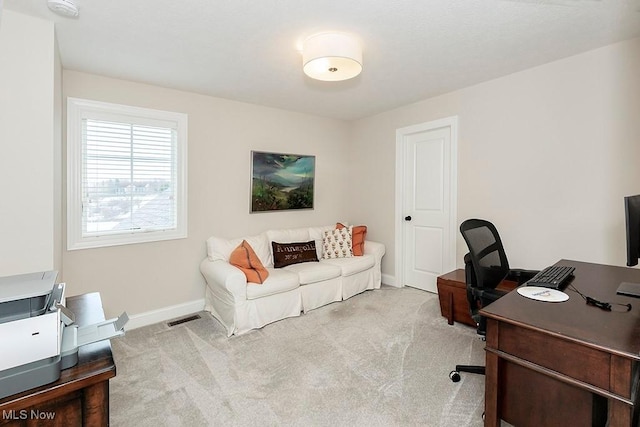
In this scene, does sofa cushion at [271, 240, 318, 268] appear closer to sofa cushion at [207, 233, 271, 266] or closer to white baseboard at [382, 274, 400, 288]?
sofa cushion at [207, 233, 271, 266]

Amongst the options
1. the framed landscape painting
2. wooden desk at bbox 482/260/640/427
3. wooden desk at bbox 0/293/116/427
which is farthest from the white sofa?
wooden desk at bbox 482/260/640/427

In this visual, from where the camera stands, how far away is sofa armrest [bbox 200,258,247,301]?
2.82 m

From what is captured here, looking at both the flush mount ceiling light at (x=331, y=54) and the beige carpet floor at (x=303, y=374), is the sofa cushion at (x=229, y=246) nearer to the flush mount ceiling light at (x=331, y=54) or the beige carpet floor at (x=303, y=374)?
the beige carpet floor at (x=303, y=374)

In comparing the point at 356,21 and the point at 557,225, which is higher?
the point at 356,21

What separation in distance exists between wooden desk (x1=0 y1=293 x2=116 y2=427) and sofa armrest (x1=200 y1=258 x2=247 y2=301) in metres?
1.69

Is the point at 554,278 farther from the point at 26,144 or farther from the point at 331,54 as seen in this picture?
the point at 26,144

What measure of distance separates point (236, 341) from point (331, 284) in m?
1.27

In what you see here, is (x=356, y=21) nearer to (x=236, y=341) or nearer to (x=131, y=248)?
(x=236, y=341)

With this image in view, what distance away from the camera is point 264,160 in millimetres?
3904

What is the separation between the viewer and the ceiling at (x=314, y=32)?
1898 millimetres

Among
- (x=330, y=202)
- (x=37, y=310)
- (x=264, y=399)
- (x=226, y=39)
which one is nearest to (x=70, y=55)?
(x=226, y=39)

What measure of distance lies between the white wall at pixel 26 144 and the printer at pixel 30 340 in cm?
118

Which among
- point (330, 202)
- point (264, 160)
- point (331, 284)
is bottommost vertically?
point (331, 284)

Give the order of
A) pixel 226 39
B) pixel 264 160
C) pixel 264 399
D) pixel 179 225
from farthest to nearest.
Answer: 1. pixel 264 160
2. pixel 179 225
3. pixel 226 39
4. pixel 264 399
